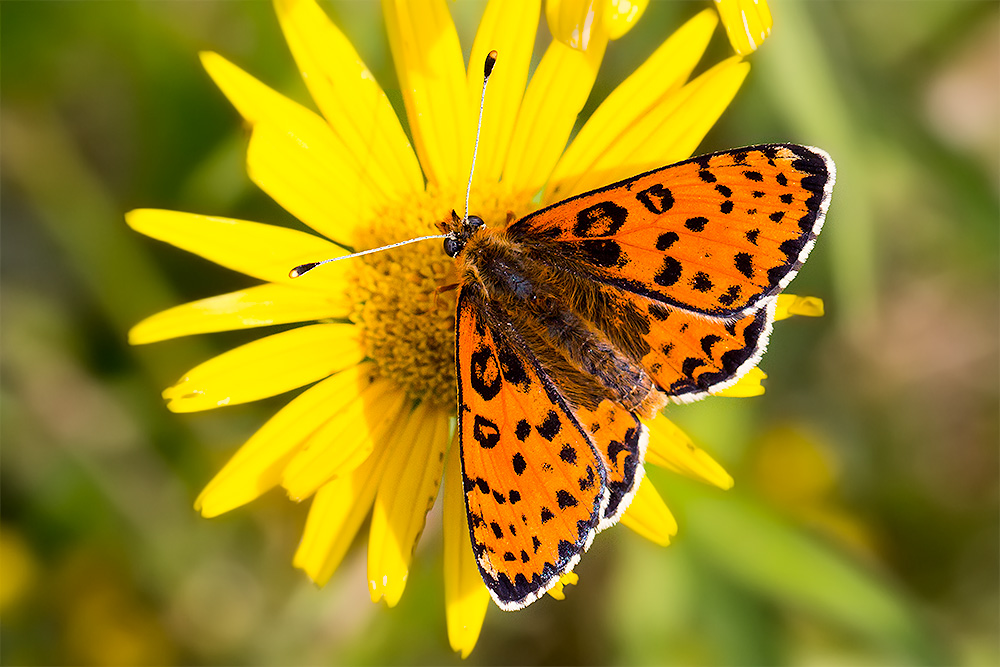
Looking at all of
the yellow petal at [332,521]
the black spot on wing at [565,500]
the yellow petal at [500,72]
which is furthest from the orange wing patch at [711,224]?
the yellow petal at [332,521]

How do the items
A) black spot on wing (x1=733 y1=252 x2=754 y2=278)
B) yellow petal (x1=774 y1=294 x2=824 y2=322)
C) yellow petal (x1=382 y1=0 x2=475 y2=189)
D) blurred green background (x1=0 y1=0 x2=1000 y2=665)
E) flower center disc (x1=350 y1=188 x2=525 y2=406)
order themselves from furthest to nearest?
blurred green background (x1=0 y1=0 x2=1000 y2=665), flower center disc (x1=350 y1=188 x2=525 y2=406), yellow petal (x1=382 y1=0 x2=475 y2=189), yellow petal (x1=774 y1=294 x2=824 y2=322), black spot on wing (x1=733 y1=252 x2=754 y2=278)

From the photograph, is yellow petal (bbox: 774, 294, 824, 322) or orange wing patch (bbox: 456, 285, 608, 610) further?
yellow petal (bbox: 774, 294, 824, 322)

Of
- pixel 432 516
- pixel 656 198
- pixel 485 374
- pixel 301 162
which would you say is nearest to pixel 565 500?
pixel 485 374

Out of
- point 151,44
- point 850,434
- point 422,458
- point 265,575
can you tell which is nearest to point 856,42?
point 850,434

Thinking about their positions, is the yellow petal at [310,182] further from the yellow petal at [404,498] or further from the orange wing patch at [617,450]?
the orange wing patch at [617,450]

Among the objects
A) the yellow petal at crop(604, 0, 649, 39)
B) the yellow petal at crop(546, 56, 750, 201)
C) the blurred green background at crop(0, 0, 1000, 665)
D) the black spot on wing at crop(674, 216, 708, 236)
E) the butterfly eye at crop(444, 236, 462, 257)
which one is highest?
the yellow petal at crop(604, 0, 649, 39)

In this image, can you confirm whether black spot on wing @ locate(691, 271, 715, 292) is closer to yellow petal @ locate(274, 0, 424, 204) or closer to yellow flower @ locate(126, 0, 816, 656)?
yellow flower @ locate(126, 0, 816, 656)

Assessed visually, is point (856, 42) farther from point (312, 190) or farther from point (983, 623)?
point (983, 623)

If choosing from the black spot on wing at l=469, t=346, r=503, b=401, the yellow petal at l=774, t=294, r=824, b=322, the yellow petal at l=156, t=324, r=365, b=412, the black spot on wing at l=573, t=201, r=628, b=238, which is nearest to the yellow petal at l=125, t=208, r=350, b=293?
the yellow petal at l=156, t=324, r=365, b=412
